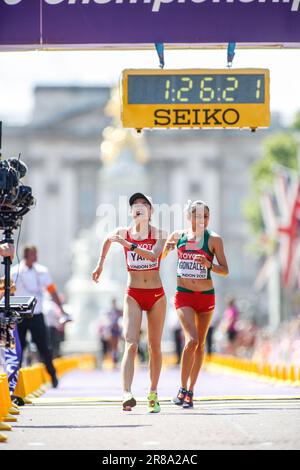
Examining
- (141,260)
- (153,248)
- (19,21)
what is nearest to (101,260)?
(141,260)

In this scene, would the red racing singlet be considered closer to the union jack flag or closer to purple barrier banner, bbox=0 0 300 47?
purple barrier banner, bbox=0 0 300 47

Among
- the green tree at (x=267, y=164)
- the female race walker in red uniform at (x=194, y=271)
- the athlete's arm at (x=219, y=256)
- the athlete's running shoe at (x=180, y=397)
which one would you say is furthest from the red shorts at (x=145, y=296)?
the green tree at (x=267, y=164)

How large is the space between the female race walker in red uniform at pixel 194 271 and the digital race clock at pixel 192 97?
147 inches

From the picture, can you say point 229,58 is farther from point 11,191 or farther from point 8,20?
point 11,191

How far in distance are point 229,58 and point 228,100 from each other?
51 centimetres

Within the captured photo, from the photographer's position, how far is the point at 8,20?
16.6 metres

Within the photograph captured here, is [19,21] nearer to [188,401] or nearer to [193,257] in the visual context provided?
[193,257]

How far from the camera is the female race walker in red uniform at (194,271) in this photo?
13742 millimetres

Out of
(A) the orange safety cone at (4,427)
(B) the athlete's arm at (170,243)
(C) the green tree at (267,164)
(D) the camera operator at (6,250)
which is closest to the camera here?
(A) the orange safety cone at (4,427)

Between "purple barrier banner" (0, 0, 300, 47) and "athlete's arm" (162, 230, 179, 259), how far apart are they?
3564 millimetres

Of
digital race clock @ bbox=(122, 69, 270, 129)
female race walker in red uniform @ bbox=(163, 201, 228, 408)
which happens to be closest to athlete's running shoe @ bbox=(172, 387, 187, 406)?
female race walker in red uniform @ bbox=(163, 201, 228, 408)

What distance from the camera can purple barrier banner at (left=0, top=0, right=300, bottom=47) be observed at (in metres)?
16.5

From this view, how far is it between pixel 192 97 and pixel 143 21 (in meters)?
1.39

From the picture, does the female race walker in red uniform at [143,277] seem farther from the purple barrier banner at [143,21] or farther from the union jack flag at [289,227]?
the union jack flag at [289,227]
